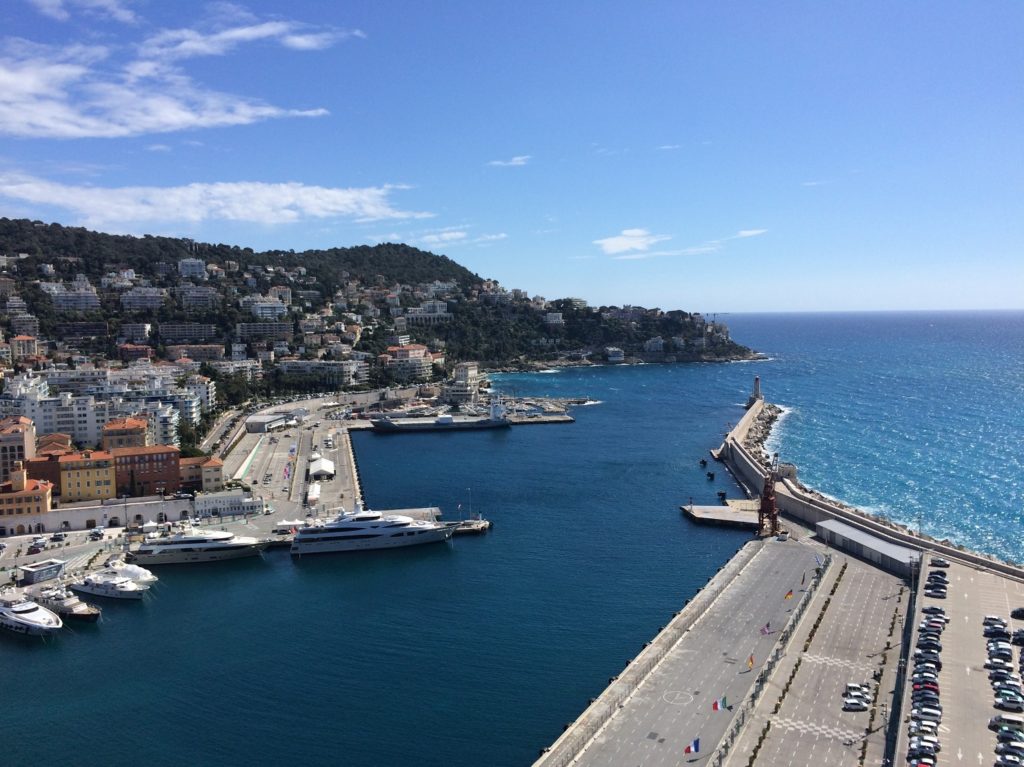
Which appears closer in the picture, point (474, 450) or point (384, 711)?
→ point (384, 711)

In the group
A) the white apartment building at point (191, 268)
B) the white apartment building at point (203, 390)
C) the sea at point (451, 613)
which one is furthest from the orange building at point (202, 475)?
the white apartment building at point (191, 268)

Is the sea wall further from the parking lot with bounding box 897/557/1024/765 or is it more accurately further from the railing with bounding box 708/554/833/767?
the railing with bounding box 708/554/833/767

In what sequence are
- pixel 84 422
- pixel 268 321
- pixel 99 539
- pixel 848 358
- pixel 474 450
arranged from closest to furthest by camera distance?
1. pixel 99 539
2. pixel 84 422
3. pixel 474 450
4. pixel 268 321
5. pixel 848 358

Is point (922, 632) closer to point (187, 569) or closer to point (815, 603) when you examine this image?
point (815, 603)

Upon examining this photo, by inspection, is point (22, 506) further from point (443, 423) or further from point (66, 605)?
point (443, 423)

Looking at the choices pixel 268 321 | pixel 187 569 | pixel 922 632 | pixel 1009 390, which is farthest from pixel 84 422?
pixel 1009 390

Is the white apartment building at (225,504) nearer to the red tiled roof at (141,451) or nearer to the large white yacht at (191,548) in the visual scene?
the red tiled roof at (141,451)

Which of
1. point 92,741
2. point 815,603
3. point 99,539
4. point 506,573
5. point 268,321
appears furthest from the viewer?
point 268,321

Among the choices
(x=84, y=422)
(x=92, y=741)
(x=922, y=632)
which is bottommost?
(x=92, y=741)
